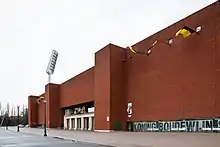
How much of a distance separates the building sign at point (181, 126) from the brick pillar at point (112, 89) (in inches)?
146

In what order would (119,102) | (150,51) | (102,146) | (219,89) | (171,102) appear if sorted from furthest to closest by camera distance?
1. (119,102)
2. (150,51)
3. (171,102)
4. (219,89)
5. (102,146)

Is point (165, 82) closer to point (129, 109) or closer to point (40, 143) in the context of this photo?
point (129, 109)

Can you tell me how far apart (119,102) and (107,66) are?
18.0 ft

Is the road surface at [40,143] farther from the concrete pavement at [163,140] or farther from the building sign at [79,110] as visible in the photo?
the building sign at [79,110]

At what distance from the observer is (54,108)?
88.1 m

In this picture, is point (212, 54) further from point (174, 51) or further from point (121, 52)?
point (121, 52)

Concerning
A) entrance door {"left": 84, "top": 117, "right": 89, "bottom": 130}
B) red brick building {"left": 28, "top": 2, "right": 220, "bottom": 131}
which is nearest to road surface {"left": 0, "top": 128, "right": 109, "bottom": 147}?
red brick building {"left": 28, "top": 2, "right": 220, "bottom": 131}

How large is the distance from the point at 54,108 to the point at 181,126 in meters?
53.3

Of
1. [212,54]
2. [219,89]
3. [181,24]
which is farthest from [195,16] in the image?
[219,89]

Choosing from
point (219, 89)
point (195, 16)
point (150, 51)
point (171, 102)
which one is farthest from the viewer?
point (150, 51)

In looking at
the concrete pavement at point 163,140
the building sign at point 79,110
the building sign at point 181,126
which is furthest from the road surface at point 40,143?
the building sign at point 79,110

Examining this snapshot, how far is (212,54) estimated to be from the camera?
1380 inches

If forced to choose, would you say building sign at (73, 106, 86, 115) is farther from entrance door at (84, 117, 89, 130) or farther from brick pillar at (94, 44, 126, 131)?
brick pillar at (94, 44, 126, 131)

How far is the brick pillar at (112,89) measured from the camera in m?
51.8
